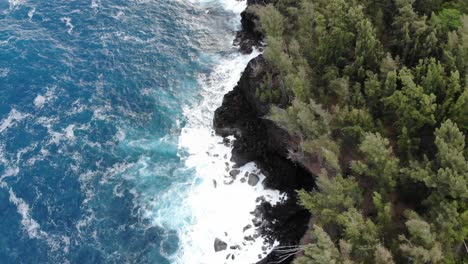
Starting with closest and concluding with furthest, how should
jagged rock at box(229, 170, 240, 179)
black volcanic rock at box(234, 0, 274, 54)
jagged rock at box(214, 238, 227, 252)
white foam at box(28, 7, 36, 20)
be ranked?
jagged rock at box(214, 238, 227, 252) < jagged rock at box(229, 170, 240, 179) < black volcanic rock at box(234, 0, 274, 54) < white foam at box(28, 7, 36, 20)

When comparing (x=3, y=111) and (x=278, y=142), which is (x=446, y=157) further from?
(x=3, y=111)

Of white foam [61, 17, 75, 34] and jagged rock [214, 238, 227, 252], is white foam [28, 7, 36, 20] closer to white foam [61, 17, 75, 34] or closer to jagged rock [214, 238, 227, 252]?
white foam [61, 17, 75, 34]

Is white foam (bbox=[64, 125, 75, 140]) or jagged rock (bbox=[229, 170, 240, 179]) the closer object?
jagged rock (bbox=[229, 170, 240, 179])

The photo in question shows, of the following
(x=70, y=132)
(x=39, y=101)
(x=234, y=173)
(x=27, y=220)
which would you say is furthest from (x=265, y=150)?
(x=39, y=101)

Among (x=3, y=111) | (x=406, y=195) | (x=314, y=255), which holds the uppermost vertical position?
(x=406, y=195)

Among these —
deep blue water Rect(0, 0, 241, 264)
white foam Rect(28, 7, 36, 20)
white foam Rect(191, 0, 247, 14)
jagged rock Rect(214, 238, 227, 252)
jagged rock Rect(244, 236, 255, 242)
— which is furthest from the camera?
white foam Rect(191, 0, 247, 14)

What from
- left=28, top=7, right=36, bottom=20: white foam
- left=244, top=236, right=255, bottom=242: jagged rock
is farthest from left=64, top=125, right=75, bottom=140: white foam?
left=244, top=236, right=255, bottom=242: jagged rock

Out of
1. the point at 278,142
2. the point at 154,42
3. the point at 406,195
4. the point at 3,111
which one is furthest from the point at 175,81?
the point at 406,195

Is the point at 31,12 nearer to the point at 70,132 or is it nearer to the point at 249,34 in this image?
the point at 70,132
